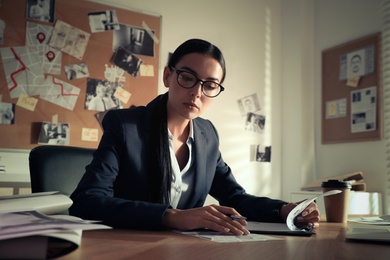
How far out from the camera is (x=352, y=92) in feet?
10.00

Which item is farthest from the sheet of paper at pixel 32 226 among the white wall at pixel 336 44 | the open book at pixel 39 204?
the white wall at pixel 336 44

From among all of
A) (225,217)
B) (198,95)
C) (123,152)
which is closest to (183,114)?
(198,95)

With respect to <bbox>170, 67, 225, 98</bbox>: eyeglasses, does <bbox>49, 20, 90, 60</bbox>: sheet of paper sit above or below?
above

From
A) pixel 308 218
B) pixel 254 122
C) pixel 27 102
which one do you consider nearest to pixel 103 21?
pixel 27 102

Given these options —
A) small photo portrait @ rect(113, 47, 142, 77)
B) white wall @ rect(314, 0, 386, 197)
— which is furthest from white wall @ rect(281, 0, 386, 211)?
small photo portrait @ rect(113, 47, 142, 77)

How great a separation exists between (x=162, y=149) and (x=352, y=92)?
86.7 inches

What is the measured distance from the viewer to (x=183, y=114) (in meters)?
1.35

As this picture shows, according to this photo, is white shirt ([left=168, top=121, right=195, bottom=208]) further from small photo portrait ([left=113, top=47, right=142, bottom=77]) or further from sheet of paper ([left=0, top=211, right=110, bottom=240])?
small photo portrait ([left=113, top=47, right=142, bottom=77])

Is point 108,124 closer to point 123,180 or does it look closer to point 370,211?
point 123,180

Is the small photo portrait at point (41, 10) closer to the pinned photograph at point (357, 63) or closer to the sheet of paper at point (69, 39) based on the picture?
the sheet of paper at point (69, 39)

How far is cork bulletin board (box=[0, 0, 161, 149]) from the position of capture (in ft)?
8.20

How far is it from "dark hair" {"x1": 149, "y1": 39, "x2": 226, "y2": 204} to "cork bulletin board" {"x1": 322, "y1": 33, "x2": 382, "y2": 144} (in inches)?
74.5

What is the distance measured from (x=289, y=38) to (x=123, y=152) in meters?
2.67

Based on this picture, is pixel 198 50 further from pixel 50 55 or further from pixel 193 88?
pixel 50 55
